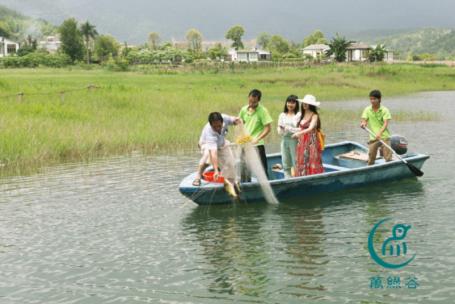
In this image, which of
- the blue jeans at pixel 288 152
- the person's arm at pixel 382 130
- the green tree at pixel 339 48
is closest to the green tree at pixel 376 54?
the green tree at pixel 339 48

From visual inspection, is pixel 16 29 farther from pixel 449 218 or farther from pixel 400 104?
pixel 449 218

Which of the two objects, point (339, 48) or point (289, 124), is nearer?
point (289, 124)

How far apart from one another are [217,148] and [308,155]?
5.71 feet

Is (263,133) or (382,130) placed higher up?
(263,133)

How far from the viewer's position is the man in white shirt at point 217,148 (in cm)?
948

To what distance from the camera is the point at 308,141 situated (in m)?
10.5

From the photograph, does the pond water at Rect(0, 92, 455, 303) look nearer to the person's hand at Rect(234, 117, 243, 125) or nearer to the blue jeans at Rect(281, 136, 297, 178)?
the blue jeans at Rect(281, 136, 297, 178)

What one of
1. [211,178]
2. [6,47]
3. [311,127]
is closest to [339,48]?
[6,47]

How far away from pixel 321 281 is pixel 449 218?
10.6 ft

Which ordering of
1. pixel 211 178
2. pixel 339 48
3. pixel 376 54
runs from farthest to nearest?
pixel 376 54
pixel 339 48
pixel 211 178

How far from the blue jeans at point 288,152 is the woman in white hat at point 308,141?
9 centimetres

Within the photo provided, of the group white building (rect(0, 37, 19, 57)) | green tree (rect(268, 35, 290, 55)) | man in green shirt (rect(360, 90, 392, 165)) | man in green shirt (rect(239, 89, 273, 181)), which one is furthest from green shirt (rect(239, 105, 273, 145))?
green tree (rect(268, 35, 290, 55))

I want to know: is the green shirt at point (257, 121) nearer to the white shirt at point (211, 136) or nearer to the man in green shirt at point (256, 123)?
the man in green shirt at point (256, 123)

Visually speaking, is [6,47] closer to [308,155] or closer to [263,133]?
[308,155]
